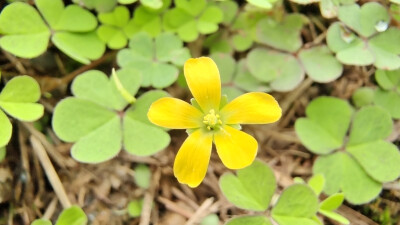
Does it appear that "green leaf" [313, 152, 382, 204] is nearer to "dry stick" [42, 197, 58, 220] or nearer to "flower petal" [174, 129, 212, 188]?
"flower petal" [174, 129, 212, 188]

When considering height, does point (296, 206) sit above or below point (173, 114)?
below

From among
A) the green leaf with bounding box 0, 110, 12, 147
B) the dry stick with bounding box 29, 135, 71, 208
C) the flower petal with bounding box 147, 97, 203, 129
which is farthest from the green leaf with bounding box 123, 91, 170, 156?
the green leaf with bounding box 0, 110, 12, 147

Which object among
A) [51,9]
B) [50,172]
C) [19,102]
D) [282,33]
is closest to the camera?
[19,102]

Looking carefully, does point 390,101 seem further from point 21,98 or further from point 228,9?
point 21,98

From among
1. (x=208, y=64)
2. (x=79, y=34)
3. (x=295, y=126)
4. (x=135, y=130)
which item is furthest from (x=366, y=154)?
(x=79, y=34)

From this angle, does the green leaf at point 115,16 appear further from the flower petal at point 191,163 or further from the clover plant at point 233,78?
the flower petal at point 191,163

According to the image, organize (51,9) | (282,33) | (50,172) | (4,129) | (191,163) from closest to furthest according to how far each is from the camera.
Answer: (191,163), (4,129), (50,172), (51,9), (282,33)

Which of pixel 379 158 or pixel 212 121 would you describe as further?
pixel 379 158

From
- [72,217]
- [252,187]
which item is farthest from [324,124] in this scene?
[72,217]
